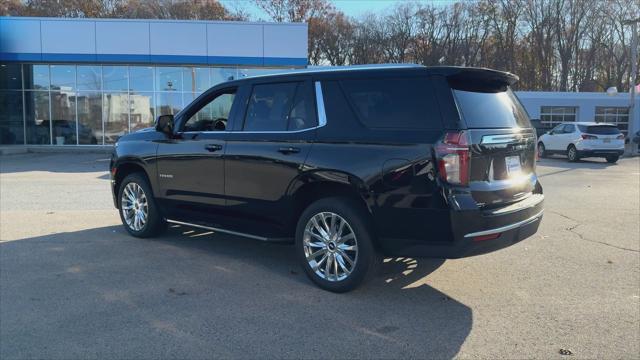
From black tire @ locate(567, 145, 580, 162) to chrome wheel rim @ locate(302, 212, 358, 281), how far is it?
1878 cm

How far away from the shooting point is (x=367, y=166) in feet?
14.5

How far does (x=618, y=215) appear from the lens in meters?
8.66

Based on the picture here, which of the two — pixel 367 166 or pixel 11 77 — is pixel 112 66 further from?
pixel 367 166

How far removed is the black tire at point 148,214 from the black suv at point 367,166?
→ 81 cm

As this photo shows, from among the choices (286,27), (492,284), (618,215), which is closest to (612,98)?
(286,27)

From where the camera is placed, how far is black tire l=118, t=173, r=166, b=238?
654cm

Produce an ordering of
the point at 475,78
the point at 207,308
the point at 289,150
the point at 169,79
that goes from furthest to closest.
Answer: the point at 169,79 < the point at 289,150 < the point at 475,78 < the point at 207,308

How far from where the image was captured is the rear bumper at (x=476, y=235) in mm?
4109

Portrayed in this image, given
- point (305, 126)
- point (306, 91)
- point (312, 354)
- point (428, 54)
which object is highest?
point (428, 54)

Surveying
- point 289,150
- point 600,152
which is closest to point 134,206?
point 289,150

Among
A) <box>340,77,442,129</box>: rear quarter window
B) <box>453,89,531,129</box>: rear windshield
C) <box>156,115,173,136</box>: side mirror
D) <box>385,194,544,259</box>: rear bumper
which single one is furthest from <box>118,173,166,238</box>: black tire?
<box>453,89,531,129</box>: rear windshield

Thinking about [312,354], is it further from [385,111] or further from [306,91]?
[306,91]

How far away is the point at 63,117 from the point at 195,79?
6.65 metres

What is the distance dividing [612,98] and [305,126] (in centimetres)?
3775
